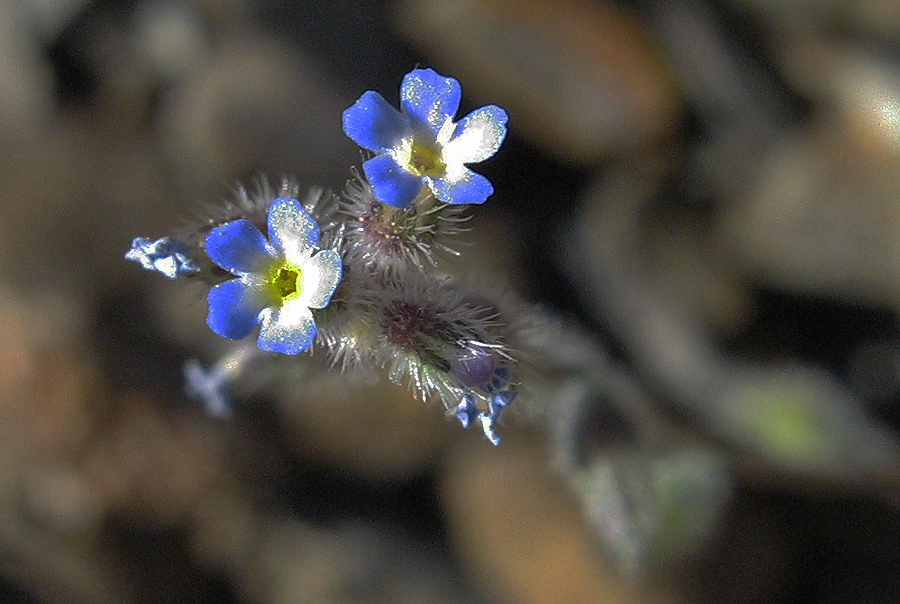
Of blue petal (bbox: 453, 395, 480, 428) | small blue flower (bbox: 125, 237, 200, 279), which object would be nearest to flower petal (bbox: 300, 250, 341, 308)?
small blue flower (bbox: 125, 237, 200, 279)

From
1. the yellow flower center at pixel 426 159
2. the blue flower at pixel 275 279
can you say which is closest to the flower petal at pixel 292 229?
the blue flower at pixel 275 279

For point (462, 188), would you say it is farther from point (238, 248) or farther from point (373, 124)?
point (238, 248)

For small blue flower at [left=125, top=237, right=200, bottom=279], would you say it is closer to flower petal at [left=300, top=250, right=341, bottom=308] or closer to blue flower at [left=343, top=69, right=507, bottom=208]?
flower petal at [left=300, top=250, right=341, bottom=308]

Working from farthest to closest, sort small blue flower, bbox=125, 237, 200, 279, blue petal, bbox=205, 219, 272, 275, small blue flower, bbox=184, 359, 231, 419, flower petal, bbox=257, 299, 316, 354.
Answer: small blue flower, bbox=184, 359, 231, 419 < small blue flower, bbox=125, 237, 200, 279 < blue petal, bbox=205, 219, 272, 275 < flower petal, bbox=257, 299, 316, 354

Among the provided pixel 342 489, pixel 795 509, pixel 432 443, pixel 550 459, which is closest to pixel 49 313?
pixel 342 489

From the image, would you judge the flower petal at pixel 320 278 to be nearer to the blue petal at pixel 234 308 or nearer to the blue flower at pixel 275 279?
the blue flower at pixel 275 279

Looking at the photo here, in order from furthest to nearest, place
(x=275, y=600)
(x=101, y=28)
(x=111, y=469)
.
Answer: (x=101, y=28) < (x=275, y=600) < (x=111, y=469)

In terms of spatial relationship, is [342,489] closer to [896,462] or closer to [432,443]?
[432,443]
